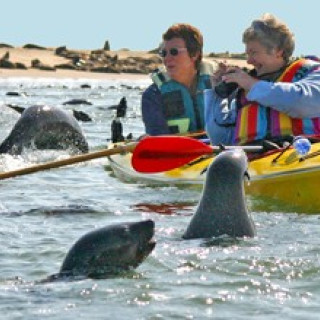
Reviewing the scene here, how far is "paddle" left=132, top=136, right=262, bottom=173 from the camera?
31.1 feet

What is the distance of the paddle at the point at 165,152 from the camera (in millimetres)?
9492

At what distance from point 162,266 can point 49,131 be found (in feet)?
27.3

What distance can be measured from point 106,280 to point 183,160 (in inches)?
130

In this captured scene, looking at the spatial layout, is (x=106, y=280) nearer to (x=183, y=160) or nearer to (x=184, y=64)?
(x=183, y=160)

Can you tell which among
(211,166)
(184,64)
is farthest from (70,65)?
(211,166)

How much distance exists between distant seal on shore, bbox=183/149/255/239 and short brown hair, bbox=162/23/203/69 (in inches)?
139

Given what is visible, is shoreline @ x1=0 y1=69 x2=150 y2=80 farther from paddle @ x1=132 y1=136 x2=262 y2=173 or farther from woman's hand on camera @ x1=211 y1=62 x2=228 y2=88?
paddle @ x1=132 y1=136 x2=262 y2=173

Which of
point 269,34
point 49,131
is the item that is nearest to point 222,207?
point 269,34

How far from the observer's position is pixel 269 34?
9633 millimetres

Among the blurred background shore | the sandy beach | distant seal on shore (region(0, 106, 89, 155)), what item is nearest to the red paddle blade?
distant seal on shore (region(0, 106, 89, 155))

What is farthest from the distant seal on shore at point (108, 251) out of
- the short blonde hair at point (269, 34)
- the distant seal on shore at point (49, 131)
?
A: the distant seal on shore at point (49, 131)

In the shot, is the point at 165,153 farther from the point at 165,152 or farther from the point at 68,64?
the point at 68,64

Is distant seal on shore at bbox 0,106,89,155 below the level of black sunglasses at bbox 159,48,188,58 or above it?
below

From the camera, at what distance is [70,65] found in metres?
57.7
